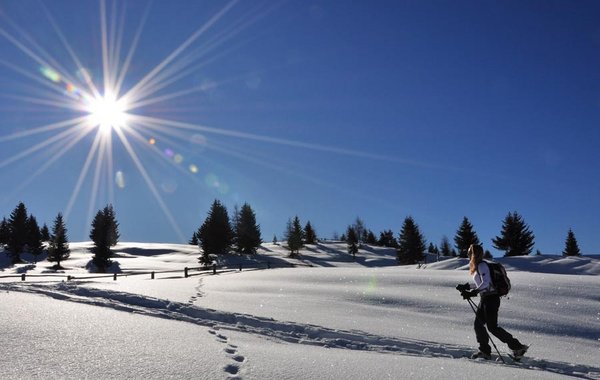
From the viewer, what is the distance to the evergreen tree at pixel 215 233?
6031 cm

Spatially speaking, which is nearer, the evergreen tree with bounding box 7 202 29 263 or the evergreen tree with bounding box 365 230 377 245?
the evergreen tree with bounding box 7 202 29 263

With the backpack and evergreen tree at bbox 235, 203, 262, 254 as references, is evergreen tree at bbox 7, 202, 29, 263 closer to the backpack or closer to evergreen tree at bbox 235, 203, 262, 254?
evergreen tree at bbox 235, 203, 262, 254

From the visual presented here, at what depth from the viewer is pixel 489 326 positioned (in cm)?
798

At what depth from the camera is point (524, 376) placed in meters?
6.07

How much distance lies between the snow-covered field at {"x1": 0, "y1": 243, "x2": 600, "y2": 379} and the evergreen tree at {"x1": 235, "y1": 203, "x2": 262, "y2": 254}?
167 ft

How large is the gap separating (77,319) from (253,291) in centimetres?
955

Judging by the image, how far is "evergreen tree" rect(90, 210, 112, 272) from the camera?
56656 millimetres

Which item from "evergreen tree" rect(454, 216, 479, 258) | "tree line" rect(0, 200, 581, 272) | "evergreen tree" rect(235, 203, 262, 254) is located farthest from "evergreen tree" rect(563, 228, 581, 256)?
"evergreen tree" rect(235, 203, 262, 254)

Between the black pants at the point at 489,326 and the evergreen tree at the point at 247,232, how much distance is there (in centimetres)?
6282

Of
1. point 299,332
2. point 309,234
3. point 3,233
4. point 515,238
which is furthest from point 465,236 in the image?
point 3,233

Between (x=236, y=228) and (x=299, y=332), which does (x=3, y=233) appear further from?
(x=299, y=332)

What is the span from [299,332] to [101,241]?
55.4m

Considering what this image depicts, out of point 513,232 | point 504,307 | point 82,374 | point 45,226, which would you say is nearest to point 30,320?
point 82,374

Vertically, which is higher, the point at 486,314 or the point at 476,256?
the point at 476,256
